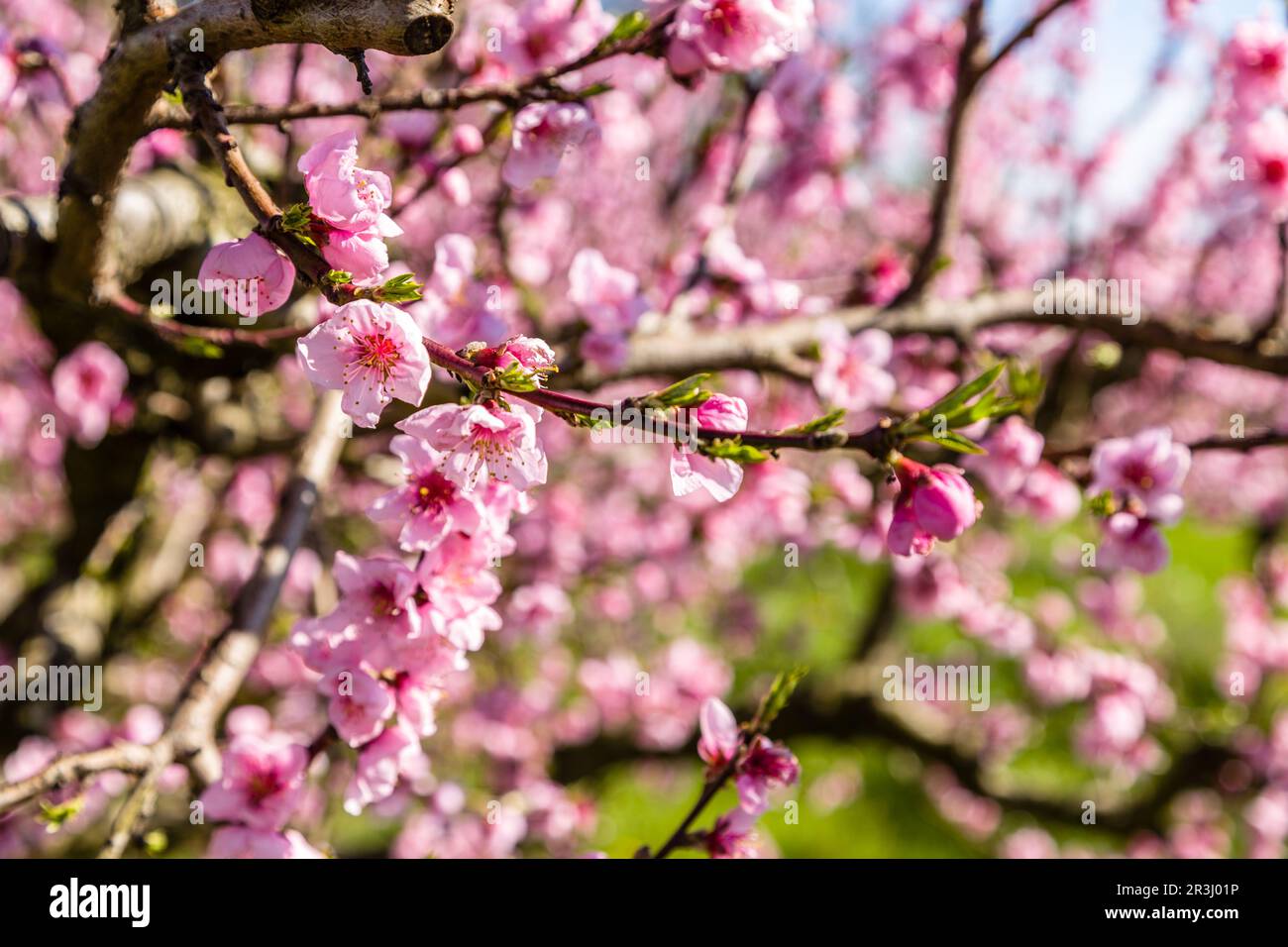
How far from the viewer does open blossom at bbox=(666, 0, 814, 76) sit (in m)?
1.41

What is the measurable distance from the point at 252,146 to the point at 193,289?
46 cm

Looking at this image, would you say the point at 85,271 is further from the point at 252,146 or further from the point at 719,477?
the point at 719,477

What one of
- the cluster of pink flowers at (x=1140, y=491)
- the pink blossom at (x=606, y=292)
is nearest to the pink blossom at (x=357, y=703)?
the pink blossom at (x=606, y=292)

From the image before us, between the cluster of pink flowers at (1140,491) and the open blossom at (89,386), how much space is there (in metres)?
2.56

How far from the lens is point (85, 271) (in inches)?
61.4

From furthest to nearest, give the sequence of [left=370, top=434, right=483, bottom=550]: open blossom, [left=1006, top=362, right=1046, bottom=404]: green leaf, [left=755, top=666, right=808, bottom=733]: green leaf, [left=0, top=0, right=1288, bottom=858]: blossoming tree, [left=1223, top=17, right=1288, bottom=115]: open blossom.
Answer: [left=1223, top=17, right=1288, bottom=115]: open blossom < [left=1006, top=362, right=1046, bottom=404]: green leaf < [left=755, top=666, right=808, bottom=733]: green leaf < [left=370, top=434, right=483, bottom=550]: open blossom < [left=0, top=0, right=1288, bottom=858]: blossoming tree

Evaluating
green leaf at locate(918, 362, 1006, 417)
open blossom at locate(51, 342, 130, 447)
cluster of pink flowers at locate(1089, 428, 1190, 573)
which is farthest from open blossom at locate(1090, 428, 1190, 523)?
open blossom at locate(51, 342, 130, 447)

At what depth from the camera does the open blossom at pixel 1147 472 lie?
64.4 inches

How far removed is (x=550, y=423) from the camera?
3.93 metres

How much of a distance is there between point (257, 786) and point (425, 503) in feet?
1.83

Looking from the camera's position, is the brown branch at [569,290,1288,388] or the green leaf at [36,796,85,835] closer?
the green leaf at [36,796,85,835]

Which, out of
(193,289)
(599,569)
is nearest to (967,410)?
(193,289)

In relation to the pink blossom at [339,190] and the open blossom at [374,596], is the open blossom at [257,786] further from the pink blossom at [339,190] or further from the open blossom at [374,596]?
the pink blossom at [339,190]

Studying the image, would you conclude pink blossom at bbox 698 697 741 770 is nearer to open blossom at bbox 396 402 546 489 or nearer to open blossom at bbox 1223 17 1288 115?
open blossom at bbox 396 402 546 489
